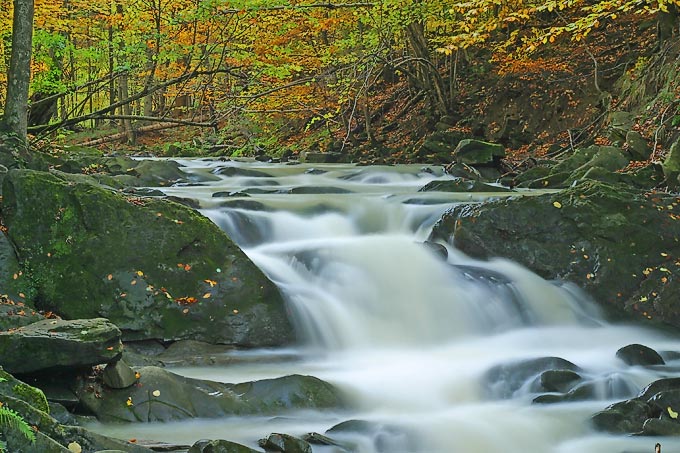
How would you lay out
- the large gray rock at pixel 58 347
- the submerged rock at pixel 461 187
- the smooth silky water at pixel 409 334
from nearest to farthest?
1. the large gray rock at pixel 58 347
2. the smooth silky water at pixel 409 334
3. the submerged rock at pixel 461 187

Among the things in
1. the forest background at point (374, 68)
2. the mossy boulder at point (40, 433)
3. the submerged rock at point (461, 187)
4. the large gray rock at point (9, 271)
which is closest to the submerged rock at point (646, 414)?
the mossy boulder at point (40, 433)

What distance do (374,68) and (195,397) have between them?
13.0 meters

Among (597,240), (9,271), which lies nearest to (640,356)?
(597,240)

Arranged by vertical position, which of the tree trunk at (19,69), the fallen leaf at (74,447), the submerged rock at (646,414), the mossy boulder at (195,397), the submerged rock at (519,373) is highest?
the tree trunk at (19,69)

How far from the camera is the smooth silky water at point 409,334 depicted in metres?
4.71

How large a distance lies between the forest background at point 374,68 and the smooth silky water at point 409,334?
168 cm

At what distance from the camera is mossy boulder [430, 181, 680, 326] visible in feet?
24.0

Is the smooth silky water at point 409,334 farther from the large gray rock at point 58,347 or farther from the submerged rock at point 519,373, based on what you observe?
the large gray rock at point 58,347

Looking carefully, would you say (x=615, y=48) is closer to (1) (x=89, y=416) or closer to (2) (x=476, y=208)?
(2) (x=476, y=208)

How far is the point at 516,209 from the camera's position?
809cm

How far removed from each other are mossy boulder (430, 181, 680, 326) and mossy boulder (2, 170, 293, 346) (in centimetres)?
279

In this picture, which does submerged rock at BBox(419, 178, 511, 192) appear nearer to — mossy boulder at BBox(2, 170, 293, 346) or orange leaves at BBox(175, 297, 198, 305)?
mossy boulder at BBox(2, 170, 293, 346)

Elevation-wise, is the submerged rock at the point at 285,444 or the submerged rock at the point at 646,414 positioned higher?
the submerged rock at the point at 285,444

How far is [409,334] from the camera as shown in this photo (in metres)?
6.87
